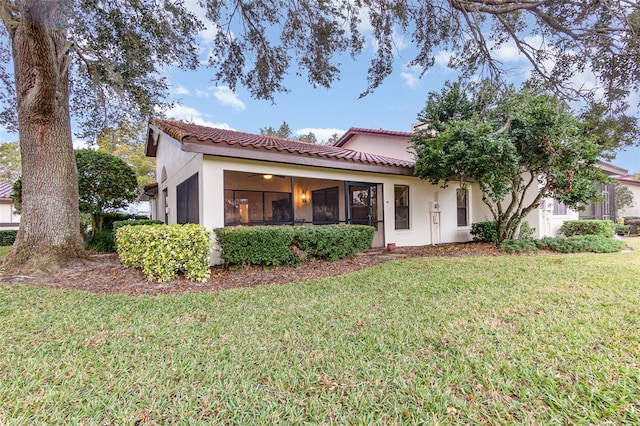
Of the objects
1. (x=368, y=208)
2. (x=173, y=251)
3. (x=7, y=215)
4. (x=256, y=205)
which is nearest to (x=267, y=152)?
(x=173, y=251)

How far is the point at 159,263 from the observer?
5.75 m

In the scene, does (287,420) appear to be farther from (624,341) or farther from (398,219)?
(398,219)

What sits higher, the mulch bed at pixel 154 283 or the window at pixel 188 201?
the window at pixel 188 201

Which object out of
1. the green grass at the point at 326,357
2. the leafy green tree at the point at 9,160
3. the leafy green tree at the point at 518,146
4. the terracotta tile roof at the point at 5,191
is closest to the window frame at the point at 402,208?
the leafy green tree at the point at 518,146

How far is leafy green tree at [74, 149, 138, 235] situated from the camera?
11.5 meters

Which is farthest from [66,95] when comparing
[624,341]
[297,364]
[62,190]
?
[624,341]

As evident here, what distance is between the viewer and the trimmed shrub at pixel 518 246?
29.0 feet

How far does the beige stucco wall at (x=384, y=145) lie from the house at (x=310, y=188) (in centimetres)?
5

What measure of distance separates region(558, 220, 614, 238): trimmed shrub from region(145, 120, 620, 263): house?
0.45 meters

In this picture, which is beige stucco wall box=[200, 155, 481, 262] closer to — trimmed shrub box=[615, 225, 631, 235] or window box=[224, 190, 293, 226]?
window box=[224, 190, 293, 226]

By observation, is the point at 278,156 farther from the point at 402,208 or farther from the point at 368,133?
the point at 368,133

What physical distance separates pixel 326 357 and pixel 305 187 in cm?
1091

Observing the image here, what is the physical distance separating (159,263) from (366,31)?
25.0 feet

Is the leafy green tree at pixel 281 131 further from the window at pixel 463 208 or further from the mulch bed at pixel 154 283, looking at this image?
the mulch bed at pixel 154 283
